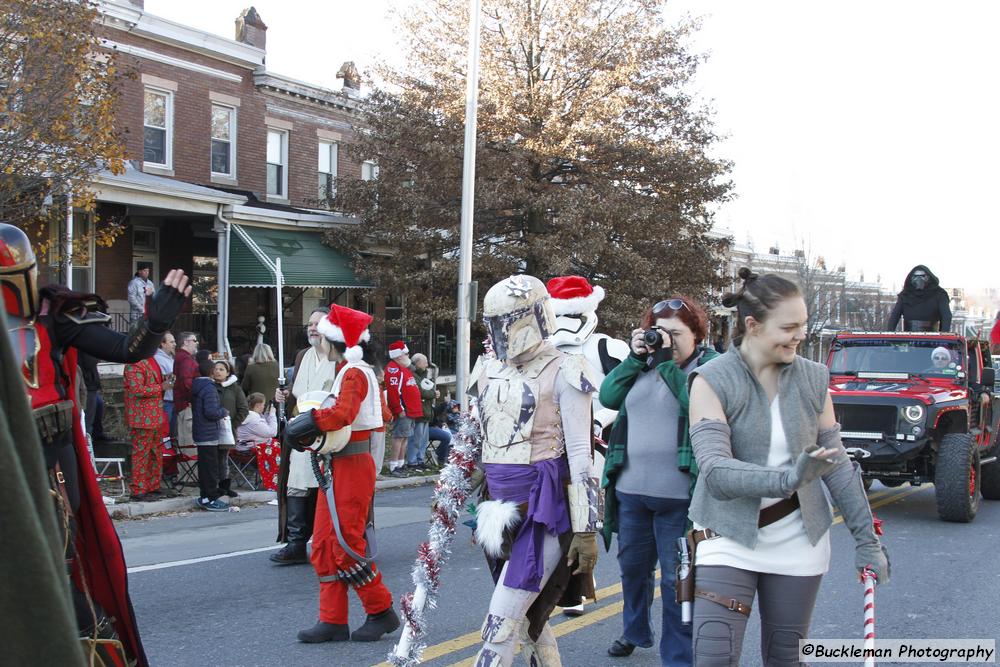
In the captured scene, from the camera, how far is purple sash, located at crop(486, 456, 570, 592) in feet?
13.9

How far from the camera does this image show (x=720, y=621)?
3.45 meters

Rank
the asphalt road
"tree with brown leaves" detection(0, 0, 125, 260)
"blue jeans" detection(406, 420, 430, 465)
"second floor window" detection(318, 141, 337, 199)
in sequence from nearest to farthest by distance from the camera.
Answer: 1. the asphalt road
2. "tree with brown leaves" detection(0, 0, 125, 260)
3. "blue jeans" detection(406, 420, 430, 465)
4. "second floor window" detection(318, 141, 337, 199)

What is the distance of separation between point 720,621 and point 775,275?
124cm

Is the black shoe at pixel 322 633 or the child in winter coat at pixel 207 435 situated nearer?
the black shoe at pixel 322 633

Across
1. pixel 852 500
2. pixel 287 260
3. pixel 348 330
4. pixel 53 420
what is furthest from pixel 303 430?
pixel 287 260

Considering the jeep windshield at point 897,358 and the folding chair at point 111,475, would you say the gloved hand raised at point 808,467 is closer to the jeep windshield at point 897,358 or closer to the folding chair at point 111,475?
the folding chair at point 111,475

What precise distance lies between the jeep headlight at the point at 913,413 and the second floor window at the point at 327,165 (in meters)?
17.0

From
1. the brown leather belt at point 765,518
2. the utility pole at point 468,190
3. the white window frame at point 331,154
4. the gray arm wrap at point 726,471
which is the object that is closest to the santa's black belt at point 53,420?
the gray arm wrap at point 726,471

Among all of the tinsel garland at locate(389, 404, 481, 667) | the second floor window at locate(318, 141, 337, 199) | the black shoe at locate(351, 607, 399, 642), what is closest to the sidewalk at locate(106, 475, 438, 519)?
the black shoe at locate(351, 607, 399, 642)

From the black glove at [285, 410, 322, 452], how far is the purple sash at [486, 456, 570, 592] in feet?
5.77

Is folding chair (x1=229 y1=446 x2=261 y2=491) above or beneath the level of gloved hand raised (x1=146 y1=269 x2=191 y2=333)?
beneath

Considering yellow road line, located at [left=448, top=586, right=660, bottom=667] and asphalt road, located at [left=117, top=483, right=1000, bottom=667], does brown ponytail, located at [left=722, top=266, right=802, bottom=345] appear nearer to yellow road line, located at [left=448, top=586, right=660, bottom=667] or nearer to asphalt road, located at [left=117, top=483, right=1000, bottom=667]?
asphalt road, located at [left=117, top=483, right=1000, bottom=667]

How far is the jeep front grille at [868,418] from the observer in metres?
A: 10.7

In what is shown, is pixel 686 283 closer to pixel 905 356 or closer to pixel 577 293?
pixel 905 356
